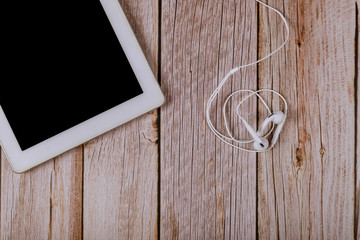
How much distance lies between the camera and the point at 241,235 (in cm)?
66

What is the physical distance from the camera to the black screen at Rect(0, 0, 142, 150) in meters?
0.60

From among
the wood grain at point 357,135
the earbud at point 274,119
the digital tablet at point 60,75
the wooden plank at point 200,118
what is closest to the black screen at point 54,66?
the digital tablet at point 60,75

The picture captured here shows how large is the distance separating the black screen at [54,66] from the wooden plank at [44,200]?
0.08 meters

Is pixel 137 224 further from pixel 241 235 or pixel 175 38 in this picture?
pixel 175 38

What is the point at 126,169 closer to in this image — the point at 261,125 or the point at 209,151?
the point at 209,151

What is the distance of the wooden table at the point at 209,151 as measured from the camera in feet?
2.14

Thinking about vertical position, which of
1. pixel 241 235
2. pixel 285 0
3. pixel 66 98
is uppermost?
pixel 285 0

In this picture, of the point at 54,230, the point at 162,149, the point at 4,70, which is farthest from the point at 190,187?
the point at 4,70

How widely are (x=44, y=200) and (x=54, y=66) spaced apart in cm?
25

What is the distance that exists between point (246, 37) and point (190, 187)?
0.99 feet

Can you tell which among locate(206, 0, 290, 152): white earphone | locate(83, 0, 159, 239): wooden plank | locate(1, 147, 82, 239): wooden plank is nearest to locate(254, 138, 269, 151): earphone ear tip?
locate(206, 0, 290, 152): white earphone

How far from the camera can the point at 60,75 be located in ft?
1.98

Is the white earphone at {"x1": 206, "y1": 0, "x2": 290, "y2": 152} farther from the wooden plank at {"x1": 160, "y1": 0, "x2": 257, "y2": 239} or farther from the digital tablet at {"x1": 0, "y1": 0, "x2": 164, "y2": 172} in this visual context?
the digital tablet at {"x1": 0, "y1": 0, "x2": 164, "y2": 172}

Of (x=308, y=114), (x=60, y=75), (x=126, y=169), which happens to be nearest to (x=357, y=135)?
(x=308, y=114)
